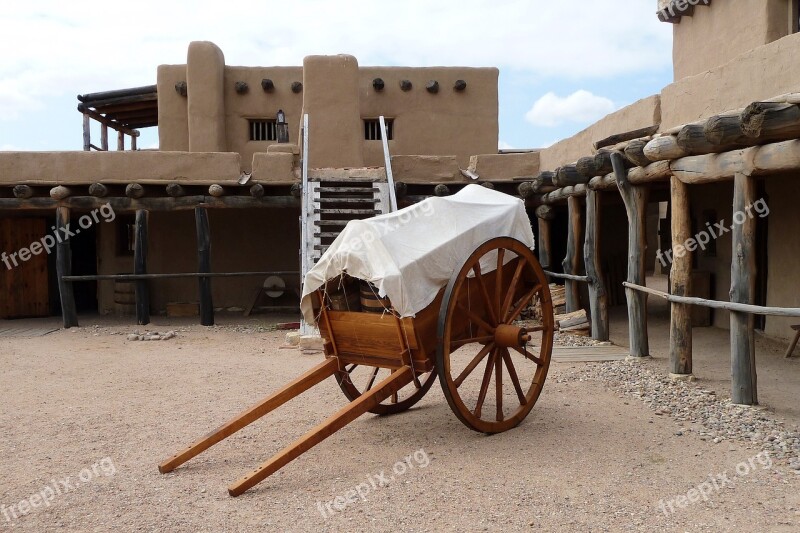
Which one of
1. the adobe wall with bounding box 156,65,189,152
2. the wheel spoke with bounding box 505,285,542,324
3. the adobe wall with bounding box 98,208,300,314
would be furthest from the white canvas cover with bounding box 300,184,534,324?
the adobe wall with bounding box 156,65,189,152

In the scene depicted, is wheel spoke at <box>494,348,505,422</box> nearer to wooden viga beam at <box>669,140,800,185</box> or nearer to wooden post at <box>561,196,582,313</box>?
wooden viga beam at <box>669,140,800,185</box>

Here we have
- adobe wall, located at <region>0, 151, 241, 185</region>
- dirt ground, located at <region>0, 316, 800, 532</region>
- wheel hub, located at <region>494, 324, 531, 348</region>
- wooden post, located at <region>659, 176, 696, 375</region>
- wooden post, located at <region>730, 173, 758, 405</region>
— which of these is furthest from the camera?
adobe wall, located at <region>0, 151, 241, 185</region>

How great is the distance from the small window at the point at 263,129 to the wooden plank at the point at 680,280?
10224 mm

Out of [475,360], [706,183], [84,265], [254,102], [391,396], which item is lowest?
[391,396]

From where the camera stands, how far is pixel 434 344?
4.84 meters

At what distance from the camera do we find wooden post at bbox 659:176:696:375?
22.7 ft

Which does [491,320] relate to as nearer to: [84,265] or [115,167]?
[115,167]

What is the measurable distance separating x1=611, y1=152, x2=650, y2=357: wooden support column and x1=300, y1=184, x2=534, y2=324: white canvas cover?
3014 millimetres

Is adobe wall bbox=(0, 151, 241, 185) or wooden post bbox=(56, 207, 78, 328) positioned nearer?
adobe wall bbox=(0, 151, 241, 185)

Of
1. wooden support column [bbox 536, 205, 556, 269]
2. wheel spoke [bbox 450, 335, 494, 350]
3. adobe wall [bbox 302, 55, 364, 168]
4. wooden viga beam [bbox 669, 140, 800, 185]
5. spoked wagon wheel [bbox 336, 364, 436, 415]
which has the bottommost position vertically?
spoked wagon wheel [bbox 336, 364, 436, 415]

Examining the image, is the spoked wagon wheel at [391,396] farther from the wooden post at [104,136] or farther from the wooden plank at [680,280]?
the wooden post at [104,136]

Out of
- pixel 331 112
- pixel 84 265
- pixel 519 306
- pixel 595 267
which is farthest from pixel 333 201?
pixel 84 265

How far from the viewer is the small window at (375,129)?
49.9 feet

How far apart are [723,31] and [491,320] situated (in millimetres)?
8048
